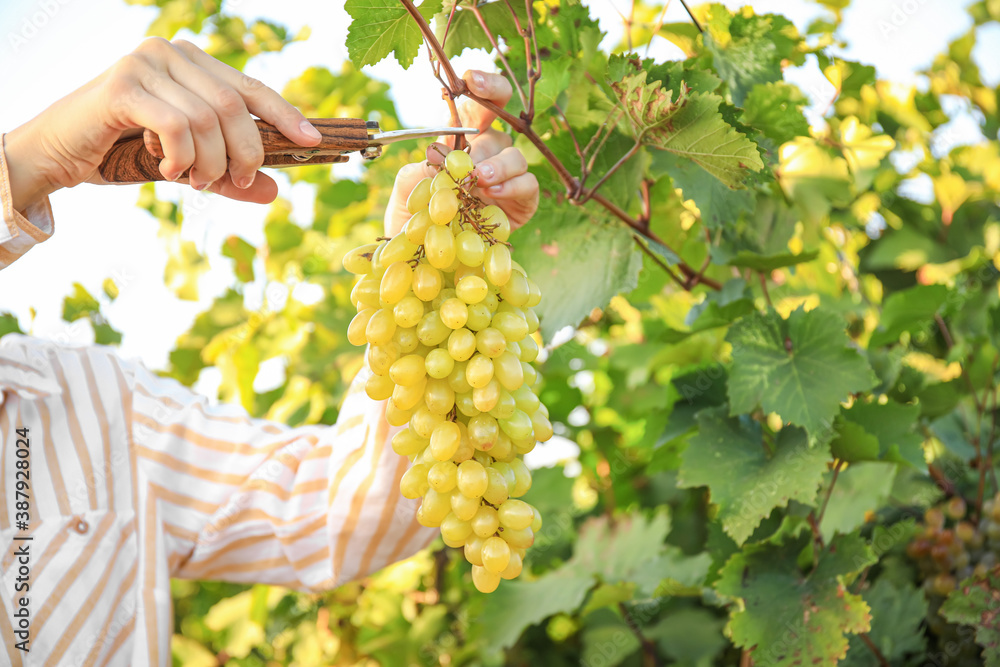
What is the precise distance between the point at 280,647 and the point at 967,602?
1239 mm

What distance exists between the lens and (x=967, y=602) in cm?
80

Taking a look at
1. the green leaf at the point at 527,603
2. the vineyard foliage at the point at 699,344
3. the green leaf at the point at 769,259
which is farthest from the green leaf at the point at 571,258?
the green leaf at the point at 527,603

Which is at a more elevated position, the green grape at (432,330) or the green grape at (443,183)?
the green grape at (443,183)

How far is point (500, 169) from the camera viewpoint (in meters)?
0.61

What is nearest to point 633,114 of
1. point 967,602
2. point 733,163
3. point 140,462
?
point 733,163

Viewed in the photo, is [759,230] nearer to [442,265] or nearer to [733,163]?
[733,163]

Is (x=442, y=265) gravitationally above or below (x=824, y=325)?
Answer: above

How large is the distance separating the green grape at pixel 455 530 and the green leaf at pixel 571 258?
271mm

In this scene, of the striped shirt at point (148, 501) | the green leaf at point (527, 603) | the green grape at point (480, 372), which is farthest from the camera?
the green leaf at point (527, 603)

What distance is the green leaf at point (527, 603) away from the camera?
1.02 meters

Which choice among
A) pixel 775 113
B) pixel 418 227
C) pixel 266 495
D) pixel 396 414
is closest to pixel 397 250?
pixel 418 227

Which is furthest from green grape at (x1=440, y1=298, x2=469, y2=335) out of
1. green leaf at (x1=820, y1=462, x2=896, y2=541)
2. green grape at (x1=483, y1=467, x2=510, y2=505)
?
green leaf at (x1=820, y1=462, x2=896, y2=541)

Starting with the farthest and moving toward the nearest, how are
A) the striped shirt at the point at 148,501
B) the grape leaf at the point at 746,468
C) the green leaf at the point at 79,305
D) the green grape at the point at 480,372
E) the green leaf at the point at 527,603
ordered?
the green leaf at the point at 79,305 < the green leaf at the point at 527,603 < the striped shirt at the point at 148,501 < the grape leaf at the point at 746,468 < the green grape at the point at 480,372

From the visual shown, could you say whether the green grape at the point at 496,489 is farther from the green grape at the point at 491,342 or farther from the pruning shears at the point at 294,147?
the pruning shears at the point at 294,147
